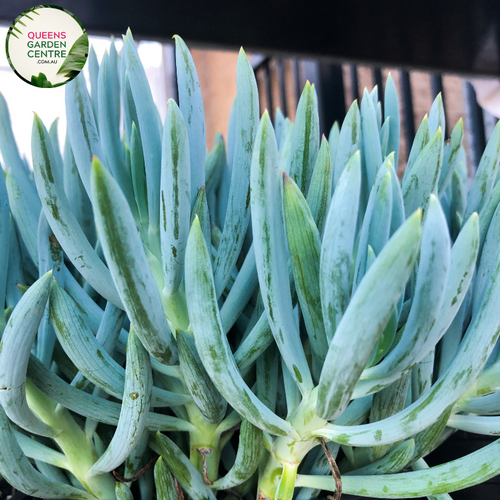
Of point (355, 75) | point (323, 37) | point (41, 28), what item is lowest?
point (41, 28)

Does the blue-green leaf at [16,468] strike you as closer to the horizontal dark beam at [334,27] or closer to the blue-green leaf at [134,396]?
the blue-green leaf at [134,396]

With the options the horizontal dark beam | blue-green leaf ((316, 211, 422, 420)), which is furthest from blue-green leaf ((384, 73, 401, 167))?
the horizontal dark beam

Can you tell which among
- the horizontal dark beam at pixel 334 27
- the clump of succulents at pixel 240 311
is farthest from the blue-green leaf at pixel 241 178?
the horizontal dark beam at pixel 334 27

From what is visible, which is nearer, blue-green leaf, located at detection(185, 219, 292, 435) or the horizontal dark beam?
blue-green leaf, located at detection(185, 219, 292, 435)

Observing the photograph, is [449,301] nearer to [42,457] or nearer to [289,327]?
[289,327]

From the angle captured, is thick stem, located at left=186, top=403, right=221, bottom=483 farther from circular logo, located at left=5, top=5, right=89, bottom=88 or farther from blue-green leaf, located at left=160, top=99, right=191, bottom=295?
circular logo, located at left=5, top=5, right=89, bottom=88

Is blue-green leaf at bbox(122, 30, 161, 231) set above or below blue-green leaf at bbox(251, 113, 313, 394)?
above

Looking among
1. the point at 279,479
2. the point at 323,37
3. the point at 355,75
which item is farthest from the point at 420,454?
the point at 355,75

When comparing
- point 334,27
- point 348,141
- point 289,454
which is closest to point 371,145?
point 348,141

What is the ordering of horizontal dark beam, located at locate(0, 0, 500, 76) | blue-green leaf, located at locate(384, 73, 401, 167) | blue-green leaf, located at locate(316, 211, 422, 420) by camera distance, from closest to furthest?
blue-green leaf, located at locate(316, 211, 422, 420)
blue-green leaf, located at locate(384, 73, 401, 167)
horizontal dark beam, located at locate(0, 0, 500, 76)
